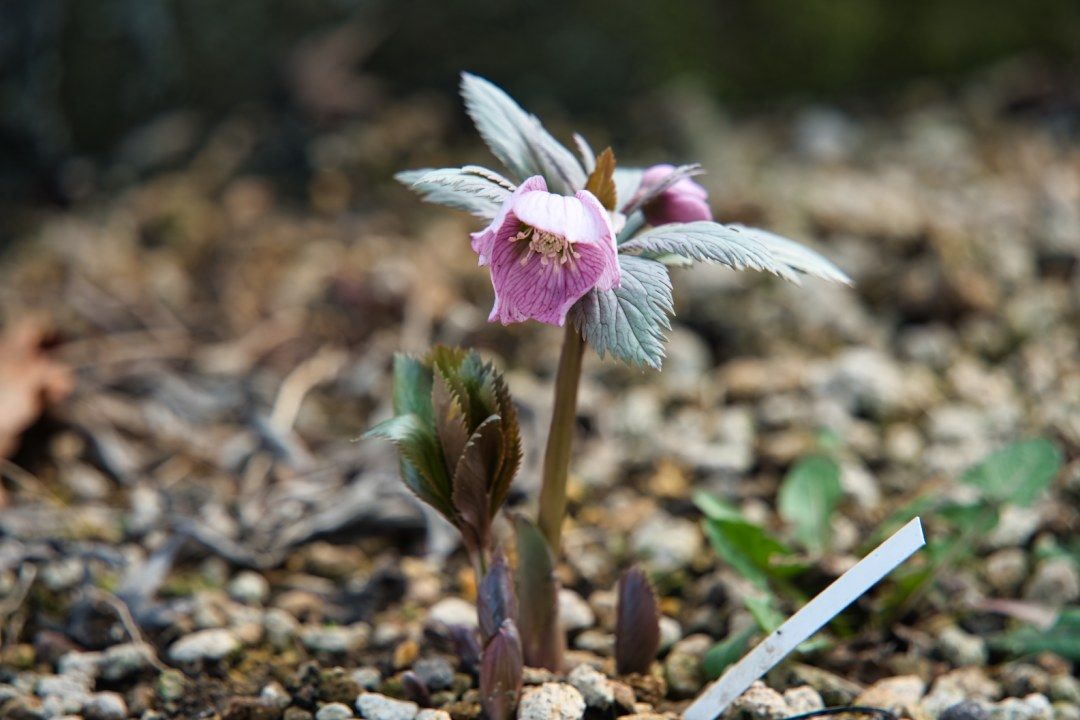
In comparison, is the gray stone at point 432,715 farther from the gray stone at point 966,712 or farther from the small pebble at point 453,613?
the gray stone at point 966,712

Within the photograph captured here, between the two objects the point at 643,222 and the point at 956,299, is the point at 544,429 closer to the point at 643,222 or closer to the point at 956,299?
the point at 643,222

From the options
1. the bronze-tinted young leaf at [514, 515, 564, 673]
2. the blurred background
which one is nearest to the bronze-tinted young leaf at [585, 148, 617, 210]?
the bronze-tinted young leaf at [514, 515, 564, 673]

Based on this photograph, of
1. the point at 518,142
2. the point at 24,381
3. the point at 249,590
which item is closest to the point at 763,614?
the point at 518,142

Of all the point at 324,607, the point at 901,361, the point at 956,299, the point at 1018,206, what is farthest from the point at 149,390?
the point at 1018,206

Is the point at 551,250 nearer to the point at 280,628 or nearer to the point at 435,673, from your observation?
the point at 435,673

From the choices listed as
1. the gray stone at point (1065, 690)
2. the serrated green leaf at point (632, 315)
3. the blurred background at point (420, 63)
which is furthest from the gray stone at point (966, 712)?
the blurred background at point (420, 63)
